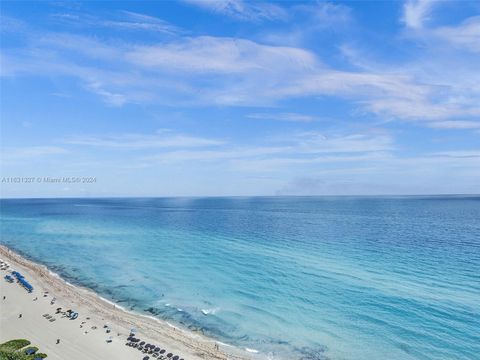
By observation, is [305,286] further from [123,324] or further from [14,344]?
[14,344]

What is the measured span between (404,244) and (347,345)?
54.7m

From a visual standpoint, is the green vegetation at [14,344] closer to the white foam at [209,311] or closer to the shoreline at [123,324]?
the shoreline at [123,324]

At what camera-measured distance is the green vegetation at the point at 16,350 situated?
99.2 feet

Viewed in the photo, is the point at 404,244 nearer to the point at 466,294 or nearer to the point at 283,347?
the point at 466,294

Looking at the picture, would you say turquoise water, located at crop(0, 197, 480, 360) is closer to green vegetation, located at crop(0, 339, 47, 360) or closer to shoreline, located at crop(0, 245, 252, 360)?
shoreline, located at crop(0, 245, 252, 360)

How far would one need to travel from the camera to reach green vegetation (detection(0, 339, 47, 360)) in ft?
99.2

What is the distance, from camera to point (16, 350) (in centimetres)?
3247

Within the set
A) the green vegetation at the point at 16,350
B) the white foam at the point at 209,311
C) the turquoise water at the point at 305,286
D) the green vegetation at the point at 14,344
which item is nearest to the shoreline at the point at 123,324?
the turquoise water at the point at 305,286

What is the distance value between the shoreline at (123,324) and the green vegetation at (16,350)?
2.82m

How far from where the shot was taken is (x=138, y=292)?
51.8 meters

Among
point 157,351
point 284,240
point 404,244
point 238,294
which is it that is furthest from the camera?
point 284,240

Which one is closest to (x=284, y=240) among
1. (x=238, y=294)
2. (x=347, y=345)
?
(x=238, y=294)

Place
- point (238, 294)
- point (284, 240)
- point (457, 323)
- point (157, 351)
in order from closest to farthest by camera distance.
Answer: point (157, 351)
point (457, 323)
point (238, 294)
point (284, 240)

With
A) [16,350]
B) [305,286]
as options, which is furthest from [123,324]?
[305,286]
